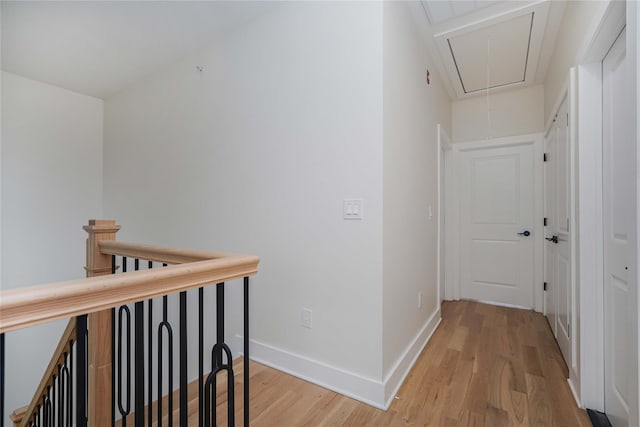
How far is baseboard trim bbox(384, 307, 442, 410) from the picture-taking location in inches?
67.8

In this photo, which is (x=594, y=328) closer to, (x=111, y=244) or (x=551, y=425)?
(x=551, y=425)

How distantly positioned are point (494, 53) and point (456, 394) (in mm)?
2795

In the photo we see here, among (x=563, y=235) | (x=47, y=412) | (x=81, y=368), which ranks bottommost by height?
(x=47, y=412)

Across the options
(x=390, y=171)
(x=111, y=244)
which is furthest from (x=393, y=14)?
(x=111, y=244)

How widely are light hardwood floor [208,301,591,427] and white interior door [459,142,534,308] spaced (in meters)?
1.00

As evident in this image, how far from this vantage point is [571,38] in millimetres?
1923

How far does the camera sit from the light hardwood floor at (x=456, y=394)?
1.56 meters

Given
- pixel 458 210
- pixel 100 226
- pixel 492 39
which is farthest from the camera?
pixel 458 210

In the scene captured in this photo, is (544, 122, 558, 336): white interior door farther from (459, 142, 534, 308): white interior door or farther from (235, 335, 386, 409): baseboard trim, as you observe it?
(235, 335, 386, 409): baseboard trim

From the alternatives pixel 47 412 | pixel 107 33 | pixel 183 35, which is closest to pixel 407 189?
pixel 183 35

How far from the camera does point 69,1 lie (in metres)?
2.20

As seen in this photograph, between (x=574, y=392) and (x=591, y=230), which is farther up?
(x=591, y=230)

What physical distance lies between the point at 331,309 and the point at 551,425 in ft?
4.14

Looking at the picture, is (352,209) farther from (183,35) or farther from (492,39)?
(183,35)
